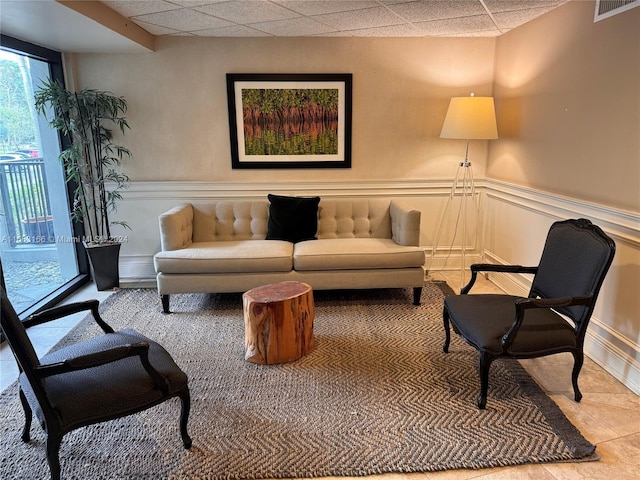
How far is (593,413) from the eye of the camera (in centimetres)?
214

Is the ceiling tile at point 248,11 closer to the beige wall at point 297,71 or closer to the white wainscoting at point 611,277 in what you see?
the beige wall at point 297,71

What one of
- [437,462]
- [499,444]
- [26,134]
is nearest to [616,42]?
[499,444]

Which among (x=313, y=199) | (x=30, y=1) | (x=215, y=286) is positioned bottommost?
(x=215, y=286)

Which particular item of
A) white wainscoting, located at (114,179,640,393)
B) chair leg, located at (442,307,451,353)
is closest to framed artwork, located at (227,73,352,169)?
white wainscoting, located at (114,179,640,393)

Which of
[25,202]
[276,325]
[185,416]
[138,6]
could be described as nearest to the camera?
[185,416]

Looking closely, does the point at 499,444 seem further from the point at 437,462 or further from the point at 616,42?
the point at 616,42

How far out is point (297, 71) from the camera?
157 inches

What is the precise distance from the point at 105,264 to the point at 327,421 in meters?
2.74

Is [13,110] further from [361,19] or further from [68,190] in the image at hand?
[361,19]

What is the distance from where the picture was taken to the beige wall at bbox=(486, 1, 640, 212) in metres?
2.36

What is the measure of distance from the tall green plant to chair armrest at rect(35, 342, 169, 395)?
8.46ft

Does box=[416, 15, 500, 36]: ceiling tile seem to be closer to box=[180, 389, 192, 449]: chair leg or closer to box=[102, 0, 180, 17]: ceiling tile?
box=[102, 0, 180, 17]: ceiling tile

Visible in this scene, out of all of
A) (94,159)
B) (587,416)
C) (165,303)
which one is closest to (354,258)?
(165,303)

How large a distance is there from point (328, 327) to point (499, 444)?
1.43 m
